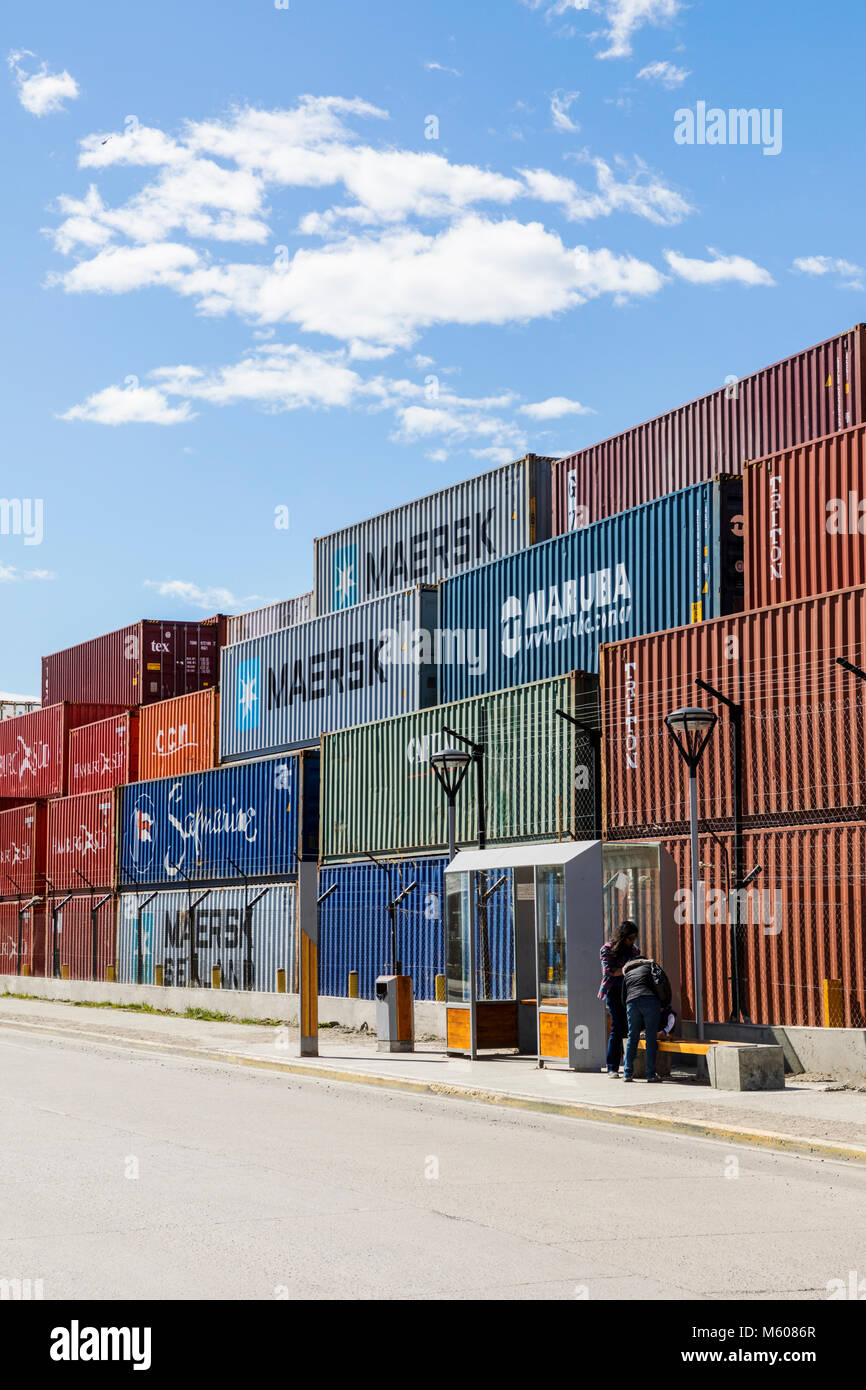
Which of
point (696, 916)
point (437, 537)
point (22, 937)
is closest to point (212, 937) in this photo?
point (437, 537)

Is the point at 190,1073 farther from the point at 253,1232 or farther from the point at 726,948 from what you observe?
the point at 253,1232

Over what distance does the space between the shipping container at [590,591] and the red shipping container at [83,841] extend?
1565 centimetres

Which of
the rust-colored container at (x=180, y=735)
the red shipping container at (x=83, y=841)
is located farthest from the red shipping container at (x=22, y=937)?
the rust-colored container at (x=180, y=735)

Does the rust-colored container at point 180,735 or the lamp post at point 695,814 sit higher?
the rust-colored container at point 180,735

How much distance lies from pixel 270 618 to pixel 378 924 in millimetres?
18244

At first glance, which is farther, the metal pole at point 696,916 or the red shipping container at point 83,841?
the red shipping container at point 83,841

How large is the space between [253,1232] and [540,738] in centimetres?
1603

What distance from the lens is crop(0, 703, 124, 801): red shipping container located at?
48000 mm

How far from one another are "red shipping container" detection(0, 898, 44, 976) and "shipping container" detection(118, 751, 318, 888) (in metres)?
5.35

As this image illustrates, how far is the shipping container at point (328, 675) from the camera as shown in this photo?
3014 cm

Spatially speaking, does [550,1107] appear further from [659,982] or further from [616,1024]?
[616,1024]

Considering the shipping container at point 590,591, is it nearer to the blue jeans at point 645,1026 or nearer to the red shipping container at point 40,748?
the blue jeans at point 645,1026
